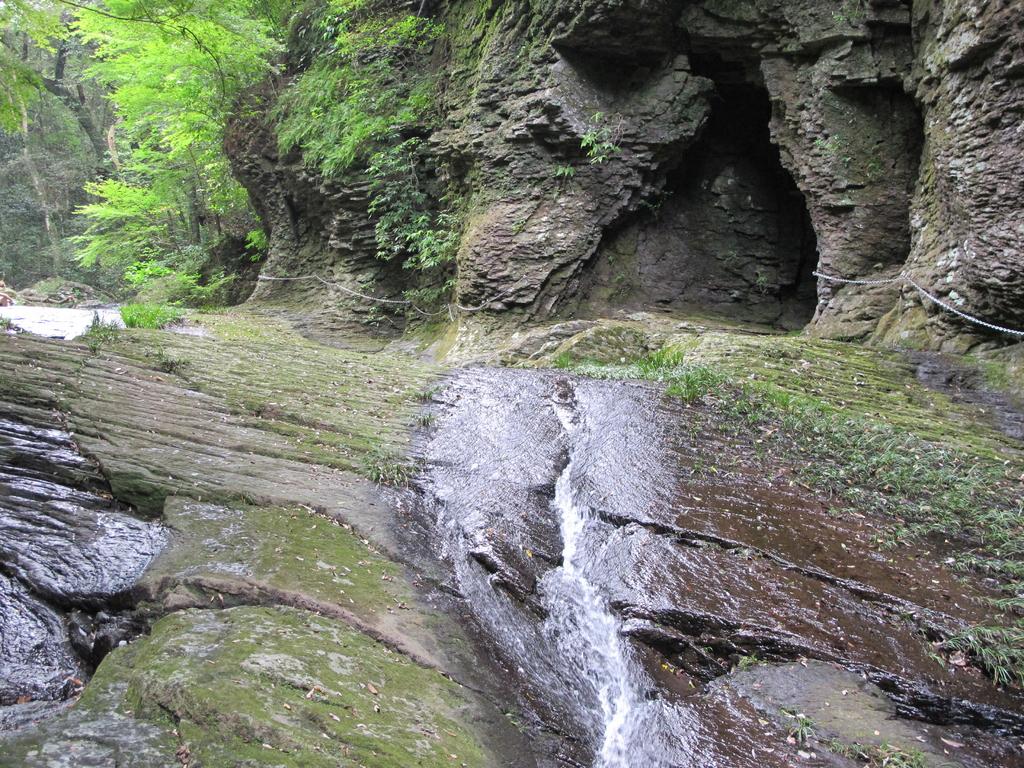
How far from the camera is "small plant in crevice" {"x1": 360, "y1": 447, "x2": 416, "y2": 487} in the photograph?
6160mm

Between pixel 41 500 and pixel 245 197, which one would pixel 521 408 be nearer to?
pixel 41 500

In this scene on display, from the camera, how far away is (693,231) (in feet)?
46.0

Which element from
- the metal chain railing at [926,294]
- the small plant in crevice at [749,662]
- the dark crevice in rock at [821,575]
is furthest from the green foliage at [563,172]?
the small plant in crevice at [749,662]

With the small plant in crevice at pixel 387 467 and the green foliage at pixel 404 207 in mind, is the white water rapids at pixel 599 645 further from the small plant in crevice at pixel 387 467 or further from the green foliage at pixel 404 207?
the green foliage at pixel 404 207

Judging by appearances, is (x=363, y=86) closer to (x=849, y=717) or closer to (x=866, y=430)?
(x=866, y=430)

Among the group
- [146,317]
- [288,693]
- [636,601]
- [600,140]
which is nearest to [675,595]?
[636,601]

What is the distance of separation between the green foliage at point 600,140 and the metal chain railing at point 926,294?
456 centimetres

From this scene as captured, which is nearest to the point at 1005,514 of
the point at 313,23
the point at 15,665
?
the point at 15,665

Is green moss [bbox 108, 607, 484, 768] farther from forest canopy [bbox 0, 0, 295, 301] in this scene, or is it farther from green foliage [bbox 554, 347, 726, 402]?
forest canopy [bbox 0, 0, 295, 301]

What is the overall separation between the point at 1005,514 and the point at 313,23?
19.3 meters

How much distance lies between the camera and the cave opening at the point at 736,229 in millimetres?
13828

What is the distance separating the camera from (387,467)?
249 inches

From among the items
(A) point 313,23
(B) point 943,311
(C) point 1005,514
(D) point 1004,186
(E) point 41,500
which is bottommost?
(E) point 41,500

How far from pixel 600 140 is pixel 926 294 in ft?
21.0
